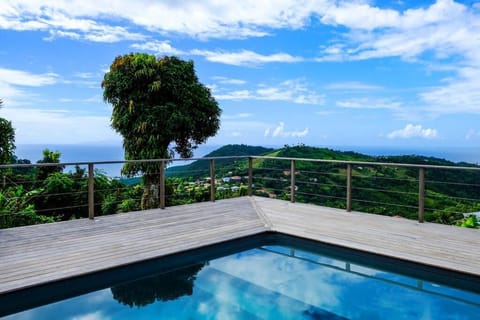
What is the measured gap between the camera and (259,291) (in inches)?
130

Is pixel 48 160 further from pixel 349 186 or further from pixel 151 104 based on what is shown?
pixel 349 186

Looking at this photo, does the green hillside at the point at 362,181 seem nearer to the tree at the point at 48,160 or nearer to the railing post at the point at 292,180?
the railing post at the point at 292,180

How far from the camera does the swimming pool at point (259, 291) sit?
2910mm

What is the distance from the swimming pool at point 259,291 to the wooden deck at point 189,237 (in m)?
0.12

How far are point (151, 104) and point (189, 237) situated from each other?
13.9 ft

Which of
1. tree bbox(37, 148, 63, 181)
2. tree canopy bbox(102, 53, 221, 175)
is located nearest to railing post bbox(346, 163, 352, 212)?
tree canopy bbox(102, 53, 221, 175)

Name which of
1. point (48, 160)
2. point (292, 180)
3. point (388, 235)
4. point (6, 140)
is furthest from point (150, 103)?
point (388, 235)

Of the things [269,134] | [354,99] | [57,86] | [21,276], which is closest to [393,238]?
[21,276]

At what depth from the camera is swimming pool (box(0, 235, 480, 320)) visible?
291 centimetres

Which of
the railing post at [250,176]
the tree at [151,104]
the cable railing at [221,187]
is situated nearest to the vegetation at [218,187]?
the cable railing at [221,187]

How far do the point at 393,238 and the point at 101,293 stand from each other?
10.1 feet

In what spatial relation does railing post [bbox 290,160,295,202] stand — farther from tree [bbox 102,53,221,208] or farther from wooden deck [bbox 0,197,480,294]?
tree [bbox 102,53,221,208]

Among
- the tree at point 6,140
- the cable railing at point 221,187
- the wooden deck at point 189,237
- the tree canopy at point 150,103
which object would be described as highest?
the tree canopy at point 150,103

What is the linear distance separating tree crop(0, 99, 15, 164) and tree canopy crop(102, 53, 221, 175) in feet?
6.28
